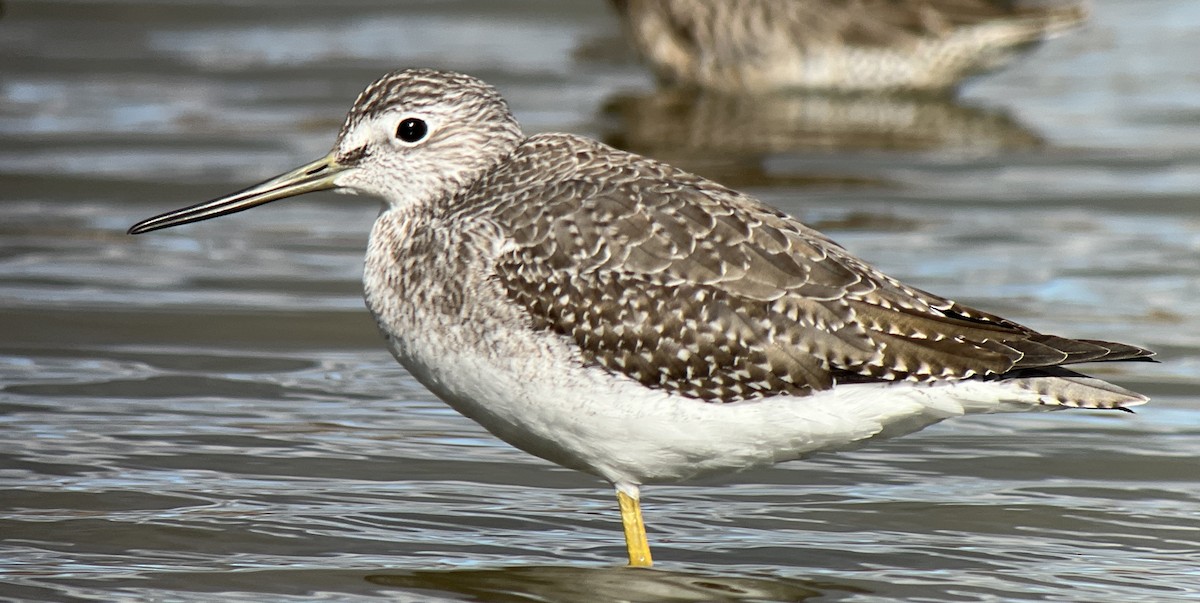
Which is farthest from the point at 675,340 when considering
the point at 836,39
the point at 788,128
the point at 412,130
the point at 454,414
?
the point at 836,39

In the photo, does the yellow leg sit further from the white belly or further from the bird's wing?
the bird's wing

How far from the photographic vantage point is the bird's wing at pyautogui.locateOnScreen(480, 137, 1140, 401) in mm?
7008

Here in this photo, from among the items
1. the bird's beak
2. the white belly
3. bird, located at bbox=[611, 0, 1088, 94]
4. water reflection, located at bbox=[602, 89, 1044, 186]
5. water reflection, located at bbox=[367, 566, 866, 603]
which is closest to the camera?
the white belly

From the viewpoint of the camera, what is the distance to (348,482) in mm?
8625

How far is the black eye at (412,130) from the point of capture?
7.75 metres

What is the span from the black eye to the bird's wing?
0.61 m

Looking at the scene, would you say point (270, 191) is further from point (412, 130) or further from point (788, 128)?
point (788, 128)

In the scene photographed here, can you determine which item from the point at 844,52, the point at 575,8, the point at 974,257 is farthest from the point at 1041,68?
the point at 974,257

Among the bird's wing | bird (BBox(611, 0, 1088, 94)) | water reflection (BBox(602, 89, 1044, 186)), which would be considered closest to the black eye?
the bird's wing

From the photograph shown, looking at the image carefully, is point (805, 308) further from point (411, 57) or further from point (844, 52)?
point (411, 57)

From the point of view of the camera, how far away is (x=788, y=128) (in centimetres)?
1620

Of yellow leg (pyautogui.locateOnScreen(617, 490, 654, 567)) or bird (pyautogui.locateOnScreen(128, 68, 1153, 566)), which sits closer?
bird (pyautogui.locateOnScreen(128, 68, 1153, 566))

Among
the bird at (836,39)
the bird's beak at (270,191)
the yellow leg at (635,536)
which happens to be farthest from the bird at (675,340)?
the bird at (836,39)

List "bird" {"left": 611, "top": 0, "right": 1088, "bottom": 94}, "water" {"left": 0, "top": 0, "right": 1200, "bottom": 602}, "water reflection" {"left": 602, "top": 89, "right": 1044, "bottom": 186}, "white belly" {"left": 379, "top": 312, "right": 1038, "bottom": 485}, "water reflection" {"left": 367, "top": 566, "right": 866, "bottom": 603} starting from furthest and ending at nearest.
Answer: "bird" {"left": 611, "top": 0, "right": 1088, "bottom": 94} → "water reflection" {"left": 602, "top": 89, "right": 1044, "bottom": 186} → "water" {"left": 0, "top": 0, "right": 1200, "bottom": 602} → "water reflection" {"left": 367, "top": 566, "right": 866, "bottom": 603} → "white belly" {"left": 379, "top": 312, "right": 1038, "bottom": 485}
